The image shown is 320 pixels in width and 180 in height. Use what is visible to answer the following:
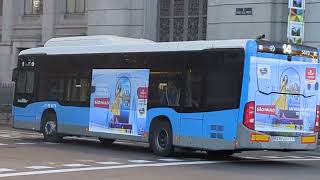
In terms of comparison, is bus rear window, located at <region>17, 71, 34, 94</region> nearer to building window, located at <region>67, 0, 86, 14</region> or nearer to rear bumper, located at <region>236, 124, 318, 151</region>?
rear bumper, located at <region>236, 124, 318, 151</region>

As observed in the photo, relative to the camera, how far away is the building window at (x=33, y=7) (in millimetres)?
39781

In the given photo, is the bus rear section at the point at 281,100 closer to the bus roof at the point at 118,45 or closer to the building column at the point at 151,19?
the bus roof at the point at 118,45

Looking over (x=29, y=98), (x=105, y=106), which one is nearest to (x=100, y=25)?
(x=29, y=98)

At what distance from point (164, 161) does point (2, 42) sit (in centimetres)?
2655

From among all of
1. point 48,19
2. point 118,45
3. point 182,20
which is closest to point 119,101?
point 118,45

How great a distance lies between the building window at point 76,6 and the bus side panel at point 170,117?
2008 centimetres

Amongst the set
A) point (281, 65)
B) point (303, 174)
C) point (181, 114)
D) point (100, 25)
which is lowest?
point (303, 174)

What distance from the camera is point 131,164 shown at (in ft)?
51.5

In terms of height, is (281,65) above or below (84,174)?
above

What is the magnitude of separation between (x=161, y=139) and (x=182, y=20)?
1622 cm

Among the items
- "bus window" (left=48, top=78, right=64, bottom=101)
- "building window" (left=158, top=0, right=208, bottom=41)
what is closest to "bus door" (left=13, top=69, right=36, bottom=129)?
"bus window" (left=48, top=78, right=64, bottom=101)

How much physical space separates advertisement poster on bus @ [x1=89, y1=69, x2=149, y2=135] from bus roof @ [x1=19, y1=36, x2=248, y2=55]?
0.65 m

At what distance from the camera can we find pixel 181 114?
1753cm

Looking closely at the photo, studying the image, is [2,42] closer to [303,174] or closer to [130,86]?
[130,86]
